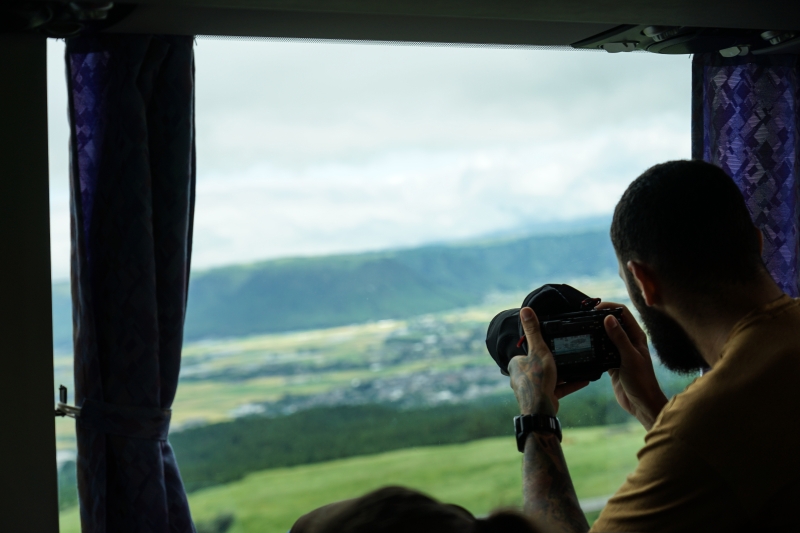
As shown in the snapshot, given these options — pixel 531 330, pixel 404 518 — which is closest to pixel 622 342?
pixel 531 330

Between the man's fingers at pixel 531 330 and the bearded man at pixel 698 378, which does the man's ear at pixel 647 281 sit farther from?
the man's fingers at pixel 531 330

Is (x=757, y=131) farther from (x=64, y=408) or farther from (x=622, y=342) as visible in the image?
(x=64, y=408)

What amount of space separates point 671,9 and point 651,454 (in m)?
1.01

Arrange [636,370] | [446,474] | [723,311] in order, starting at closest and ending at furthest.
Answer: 1. [723,311]
2. [636,370]
3. [446,474]

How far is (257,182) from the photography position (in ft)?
6.18

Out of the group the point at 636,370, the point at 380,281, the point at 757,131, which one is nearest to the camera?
the point at 636,370

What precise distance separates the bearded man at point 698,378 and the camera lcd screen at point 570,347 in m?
0.04

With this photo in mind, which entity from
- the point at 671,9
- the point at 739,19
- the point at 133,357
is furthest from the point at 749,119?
the point at 133,357

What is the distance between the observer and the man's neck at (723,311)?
1.08 meters

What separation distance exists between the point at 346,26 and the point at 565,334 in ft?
2.61

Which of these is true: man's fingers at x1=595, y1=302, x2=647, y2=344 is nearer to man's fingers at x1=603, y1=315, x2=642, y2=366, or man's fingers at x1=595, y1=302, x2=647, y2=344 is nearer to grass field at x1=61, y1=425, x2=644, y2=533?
man's fingers at x1=603, y1=315, x2=642, y2=366

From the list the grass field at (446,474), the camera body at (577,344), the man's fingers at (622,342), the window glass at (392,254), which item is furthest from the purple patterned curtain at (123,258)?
the man's fingers at (622,342)

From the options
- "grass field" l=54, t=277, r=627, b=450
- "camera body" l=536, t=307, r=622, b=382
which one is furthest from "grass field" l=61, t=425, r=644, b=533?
"camera body" l=536, t=307, r=622, b=382

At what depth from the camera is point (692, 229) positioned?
3.62 feet
